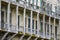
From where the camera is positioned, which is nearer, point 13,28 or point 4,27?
point 4,27

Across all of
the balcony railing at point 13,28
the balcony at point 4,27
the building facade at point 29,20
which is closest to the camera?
the balcony at point 4,27

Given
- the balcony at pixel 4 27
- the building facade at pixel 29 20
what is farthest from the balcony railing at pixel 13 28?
the balcony at pixel 4 27

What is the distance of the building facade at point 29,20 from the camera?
39.1 metres

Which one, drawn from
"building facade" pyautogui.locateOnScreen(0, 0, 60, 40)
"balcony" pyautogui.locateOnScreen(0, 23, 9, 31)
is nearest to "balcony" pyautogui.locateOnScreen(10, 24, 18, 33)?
"building facade" pyautogui.locateOnScreen(0, 0, 60, 40)

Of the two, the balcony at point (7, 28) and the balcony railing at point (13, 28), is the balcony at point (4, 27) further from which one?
the balcony railing at point (13, 28)

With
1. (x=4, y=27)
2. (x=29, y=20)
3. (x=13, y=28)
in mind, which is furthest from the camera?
(x=29, y=20)

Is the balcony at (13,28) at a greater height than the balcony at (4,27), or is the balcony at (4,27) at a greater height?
the balcony at (4,27)

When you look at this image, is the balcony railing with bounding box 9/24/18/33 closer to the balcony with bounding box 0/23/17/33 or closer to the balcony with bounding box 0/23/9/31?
the balcony with bounding box 0/23/17/33

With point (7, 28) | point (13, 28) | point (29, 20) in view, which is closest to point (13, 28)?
point (13, 28)

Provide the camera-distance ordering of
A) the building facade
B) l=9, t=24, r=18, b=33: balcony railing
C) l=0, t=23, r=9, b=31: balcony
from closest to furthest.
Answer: l=0, t=23, r=9, b=31: balcony
the building facade
l=9, t=24, r=18, b=33: balcony railing

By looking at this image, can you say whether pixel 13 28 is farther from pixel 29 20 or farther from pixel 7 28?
pixel 29 20

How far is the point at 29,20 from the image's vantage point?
44.9 m

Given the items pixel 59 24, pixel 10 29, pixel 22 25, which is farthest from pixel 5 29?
pixel 59 24

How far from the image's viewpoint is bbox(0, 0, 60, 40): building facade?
128 feet
